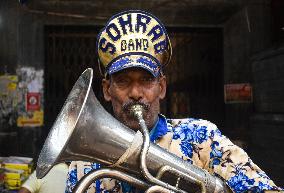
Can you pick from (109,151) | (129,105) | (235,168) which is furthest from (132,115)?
(235,168)

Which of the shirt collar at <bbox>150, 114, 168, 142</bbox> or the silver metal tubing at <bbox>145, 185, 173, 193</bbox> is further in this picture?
the shirt collar at <bbox>150, 114, 168, 142</bbox>

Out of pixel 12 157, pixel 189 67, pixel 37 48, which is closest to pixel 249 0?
pixel 189 67

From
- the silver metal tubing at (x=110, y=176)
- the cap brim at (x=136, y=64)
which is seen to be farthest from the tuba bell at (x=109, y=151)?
the cap brim at (x=136, y=64)

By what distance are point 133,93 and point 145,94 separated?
61 millimetres

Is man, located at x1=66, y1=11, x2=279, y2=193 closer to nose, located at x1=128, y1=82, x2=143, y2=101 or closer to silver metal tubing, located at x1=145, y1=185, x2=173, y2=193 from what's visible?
nose, located at x1=128, y1=82, x2=143, y2=101

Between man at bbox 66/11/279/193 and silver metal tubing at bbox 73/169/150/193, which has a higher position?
man at bbox 66/11/279/193

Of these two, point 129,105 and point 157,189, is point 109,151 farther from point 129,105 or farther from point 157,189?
point 129,105

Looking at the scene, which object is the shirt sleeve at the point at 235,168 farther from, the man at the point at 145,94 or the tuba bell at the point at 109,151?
the tuba bell at the point at 109,151

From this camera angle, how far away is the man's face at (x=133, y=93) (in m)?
1.83

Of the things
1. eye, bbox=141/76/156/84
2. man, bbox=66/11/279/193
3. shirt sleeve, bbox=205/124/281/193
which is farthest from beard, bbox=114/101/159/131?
shirt sleeve, bbox=205/124/281/193

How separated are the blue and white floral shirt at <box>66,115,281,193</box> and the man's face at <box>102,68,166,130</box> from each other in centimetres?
13

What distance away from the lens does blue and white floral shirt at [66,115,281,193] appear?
1.68m

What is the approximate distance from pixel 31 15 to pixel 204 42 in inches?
119

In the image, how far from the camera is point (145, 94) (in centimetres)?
186
